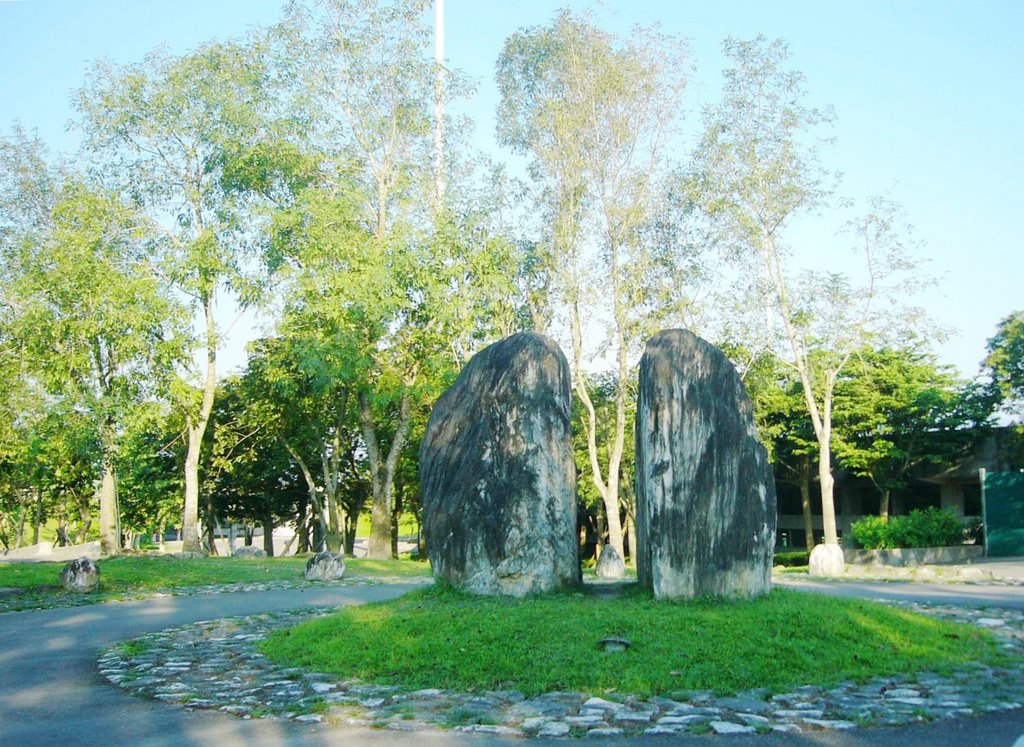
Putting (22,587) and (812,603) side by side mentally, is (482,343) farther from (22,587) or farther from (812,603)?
(812,603)

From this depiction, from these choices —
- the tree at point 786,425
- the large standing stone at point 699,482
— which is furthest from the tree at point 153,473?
the tree at point 786,425

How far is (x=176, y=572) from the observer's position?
79.0ft

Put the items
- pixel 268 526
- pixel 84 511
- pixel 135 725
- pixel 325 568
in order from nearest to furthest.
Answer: pixel 135 725 < pixel 325 568 < pixel 84 511 < pixel 268 526

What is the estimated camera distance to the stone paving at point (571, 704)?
24.6 ft

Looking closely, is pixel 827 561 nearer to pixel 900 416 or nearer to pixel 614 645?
pixel 614 645

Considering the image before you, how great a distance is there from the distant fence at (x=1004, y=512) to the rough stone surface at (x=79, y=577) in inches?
1050

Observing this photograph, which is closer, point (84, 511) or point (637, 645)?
point (637, 645)

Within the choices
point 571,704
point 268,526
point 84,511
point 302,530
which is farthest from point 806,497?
point 571,704

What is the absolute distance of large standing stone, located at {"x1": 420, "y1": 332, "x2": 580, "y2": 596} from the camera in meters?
13.0

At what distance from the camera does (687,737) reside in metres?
7.10

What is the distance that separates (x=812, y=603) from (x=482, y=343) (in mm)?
21571

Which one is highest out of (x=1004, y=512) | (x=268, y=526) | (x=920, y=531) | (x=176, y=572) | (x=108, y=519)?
(x=1004, y=512)

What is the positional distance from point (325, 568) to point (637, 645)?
49.0 feet

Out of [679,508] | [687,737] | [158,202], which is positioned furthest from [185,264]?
[687,737]
